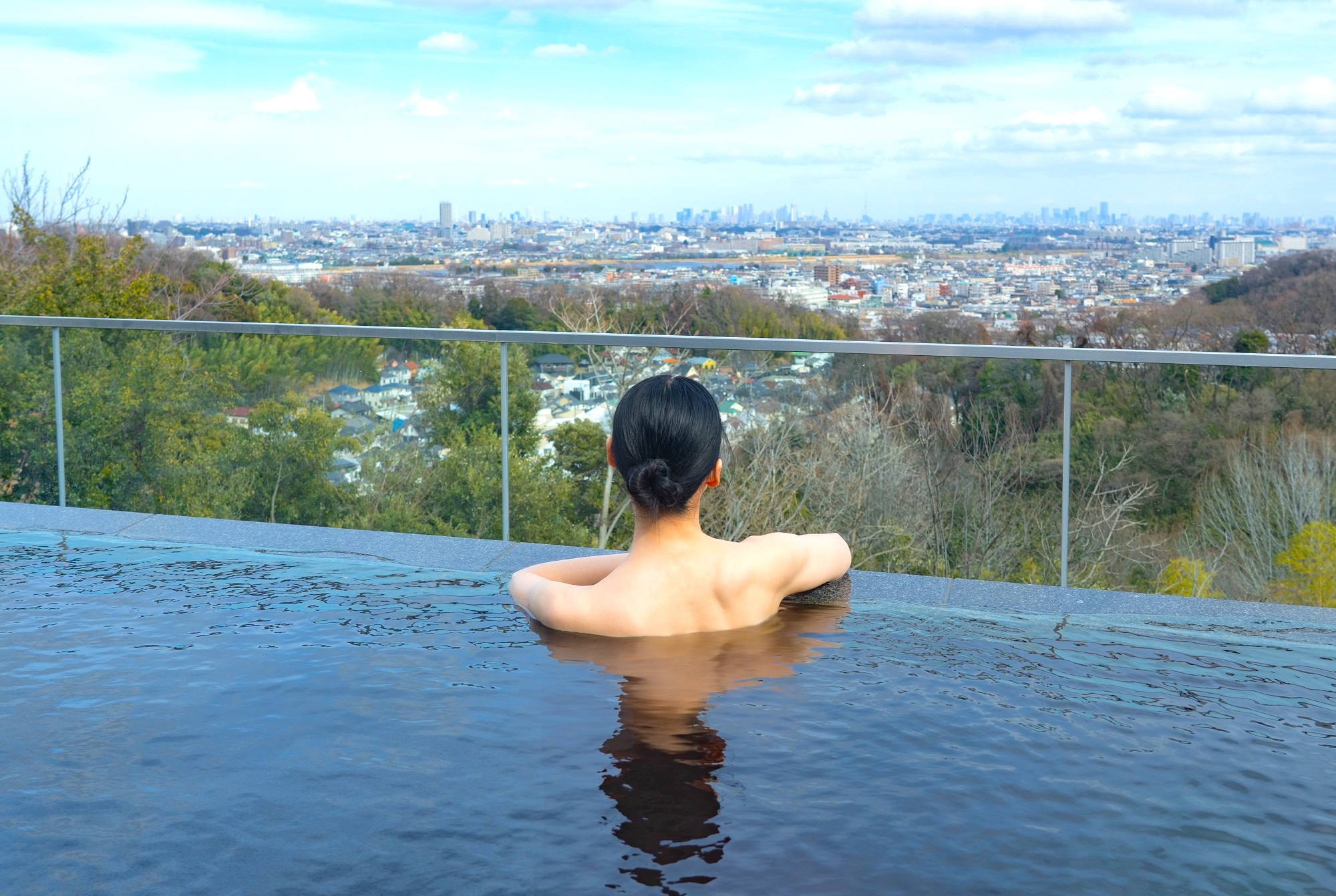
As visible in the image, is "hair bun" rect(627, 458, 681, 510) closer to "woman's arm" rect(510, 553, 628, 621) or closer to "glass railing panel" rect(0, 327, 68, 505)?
"woman's arm" rect(510, 553, 628, 621)

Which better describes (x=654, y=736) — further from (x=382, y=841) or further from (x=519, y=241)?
(x=519, y=241)

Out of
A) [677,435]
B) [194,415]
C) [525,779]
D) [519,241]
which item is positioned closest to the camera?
[525,779]

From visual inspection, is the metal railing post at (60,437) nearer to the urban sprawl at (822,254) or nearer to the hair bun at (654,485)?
the hair bun at (654,485)

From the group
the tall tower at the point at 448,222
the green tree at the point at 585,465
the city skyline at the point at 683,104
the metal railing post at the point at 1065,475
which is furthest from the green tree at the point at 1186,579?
the tall tower at the point at 448,222

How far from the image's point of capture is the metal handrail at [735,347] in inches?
197

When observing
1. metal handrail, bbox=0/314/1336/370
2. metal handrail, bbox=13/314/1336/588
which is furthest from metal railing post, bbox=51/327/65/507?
metal handrail, bbox=0/314/1336/370

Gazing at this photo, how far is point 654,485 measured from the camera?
2986mm

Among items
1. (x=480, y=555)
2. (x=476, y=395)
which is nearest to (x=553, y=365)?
(x=476, y=395)

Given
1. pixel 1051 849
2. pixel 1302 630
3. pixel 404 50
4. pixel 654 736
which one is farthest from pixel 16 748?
pixel 404 50

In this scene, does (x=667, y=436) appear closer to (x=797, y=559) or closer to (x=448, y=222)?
(x=797, y=559)

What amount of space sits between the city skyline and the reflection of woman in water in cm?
3503

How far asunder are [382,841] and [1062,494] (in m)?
3.98

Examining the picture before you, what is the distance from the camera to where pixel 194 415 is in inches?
269

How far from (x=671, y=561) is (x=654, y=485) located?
26 cm
